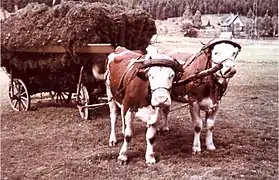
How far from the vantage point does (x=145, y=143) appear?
68.3 inches

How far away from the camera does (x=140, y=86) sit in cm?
155

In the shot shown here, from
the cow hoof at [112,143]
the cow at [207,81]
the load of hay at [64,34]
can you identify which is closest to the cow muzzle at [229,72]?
the cow at [207,81]

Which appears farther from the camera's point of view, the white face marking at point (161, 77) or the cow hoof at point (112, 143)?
the cow hoof at point (112, 143)

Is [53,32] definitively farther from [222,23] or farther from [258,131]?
[258,131]

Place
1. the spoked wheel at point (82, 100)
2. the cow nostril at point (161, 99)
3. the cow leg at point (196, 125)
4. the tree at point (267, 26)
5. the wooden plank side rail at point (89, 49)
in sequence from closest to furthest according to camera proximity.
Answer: the cow nostril at point (161, 99), the tree at point (267, 26), the cow leg at point (196, 125), the wooden plank side rail at point (89, 49), the spoked wheel at point (82, 100)

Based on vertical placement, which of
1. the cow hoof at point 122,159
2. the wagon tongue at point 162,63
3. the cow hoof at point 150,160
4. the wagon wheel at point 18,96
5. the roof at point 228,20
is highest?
the roof at point 228,20

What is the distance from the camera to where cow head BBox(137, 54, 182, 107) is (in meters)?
1.40

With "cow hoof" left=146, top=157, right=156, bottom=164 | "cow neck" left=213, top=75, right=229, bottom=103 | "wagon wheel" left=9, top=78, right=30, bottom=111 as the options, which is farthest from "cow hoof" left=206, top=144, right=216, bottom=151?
"wagon wheel" left=9, top=78, right=30, bottom=111

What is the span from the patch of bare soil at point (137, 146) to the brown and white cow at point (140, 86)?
74mm

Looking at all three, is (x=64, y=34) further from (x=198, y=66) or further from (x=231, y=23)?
(x=231, y=23)

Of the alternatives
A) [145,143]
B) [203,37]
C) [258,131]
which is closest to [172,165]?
[145,143]

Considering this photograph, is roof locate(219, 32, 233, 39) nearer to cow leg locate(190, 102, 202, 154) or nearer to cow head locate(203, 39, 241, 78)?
cow head locate(203, 39, 241, 78)

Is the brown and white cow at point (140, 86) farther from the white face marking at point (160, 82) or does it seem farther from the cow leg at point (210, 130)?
the cow leg at point (210, 130)

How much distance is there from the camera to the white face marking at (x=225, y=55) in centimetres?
152
